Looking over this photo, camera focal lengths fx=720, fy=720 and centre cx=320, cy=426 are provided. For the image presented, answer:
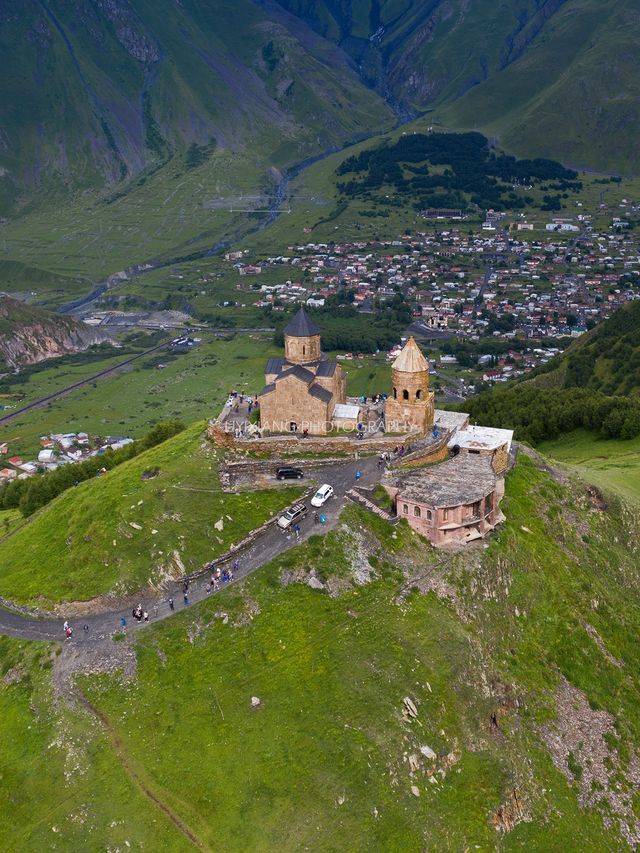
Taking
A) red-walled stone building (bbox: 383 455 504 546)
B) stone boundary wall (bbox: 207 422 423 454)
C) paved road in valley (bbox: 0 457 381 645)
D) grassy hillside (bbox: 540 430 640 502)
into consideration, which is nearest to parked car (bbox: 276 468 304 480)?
paved road in valley (bbox: 0 457 381 645)

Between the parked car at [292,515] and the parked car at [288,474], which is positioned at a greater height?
the parked car at [288,474]

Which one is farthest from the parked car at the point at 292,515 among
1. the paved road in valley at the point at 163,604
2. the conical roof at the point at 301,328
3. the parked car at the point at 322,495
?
the conical roof at the point at 301,328

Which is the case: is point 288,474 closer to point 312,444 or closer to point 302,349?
point 312,444

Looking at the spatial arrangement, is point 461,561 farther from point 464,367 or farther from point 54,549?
point 464,367

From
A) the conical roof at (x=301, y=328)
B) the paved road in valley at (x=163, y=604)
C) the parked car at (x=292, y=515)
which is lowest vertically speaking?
the paved road in valley at (x=163, y=604)

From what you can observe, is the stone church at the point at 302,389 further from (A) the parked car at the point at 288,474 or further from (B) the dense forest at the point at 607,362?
(B) the dense forest at the point at 607,362

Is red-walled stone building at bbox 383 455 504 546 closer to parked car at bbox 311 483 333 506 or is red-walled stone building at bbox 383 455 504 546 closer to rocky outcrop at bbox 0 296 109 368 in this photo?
parked car at bbox 311 483 333 506
